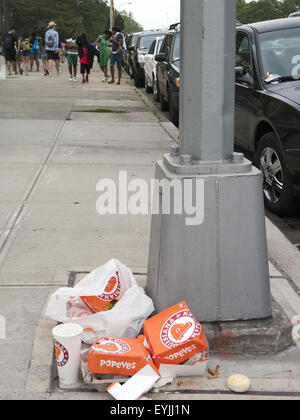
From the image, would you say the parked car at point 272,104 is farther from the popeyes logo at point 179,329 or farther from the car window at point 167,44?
the car window at point 167,44

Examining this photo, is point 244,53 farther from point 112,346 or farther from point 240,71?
point 112,346

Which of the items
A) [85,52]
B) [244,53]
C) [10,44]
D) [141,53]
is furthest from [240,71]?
[10,44]

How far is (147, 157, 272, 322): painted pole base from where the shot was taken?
3.39 m

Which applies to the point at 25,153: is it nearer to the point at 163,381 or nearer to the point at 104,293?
the point at 104,293

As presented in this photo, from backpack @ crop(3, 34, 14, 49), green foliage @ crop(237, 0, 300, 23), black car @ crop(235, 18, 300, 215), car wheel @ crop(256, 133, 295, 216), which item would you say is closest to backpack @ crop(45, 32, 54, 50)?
backpack @ crop(3, 34, 14, 49)

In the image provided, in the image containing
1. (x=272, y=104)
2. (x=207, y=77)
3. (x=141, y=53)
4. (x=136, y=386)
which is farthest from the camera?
(x=141, y=53)

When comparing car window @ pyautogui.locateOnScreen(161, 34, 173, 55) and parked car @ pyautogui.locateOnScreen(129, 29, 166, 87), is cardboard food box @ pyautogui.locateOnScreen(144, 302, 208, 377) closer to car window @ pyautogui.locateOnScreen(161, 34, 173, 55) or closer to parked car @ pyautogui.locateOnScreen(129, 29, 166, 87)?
car window @ pyautogui.locateOnScreen(161, 34, 173, 55)

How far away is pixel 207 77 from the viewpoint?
337cm

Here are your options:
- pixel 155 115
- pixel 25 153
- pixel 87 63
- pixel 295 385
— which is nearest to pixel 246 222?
pixel 295 385

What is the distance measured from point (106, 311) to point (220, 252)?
71 cm

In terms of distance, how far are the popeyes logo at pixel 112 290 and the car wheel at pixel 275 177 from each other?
2775 mm

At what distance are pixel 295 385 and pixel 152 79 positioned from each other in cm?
1430

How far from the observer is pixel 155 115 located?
43.1 ft
